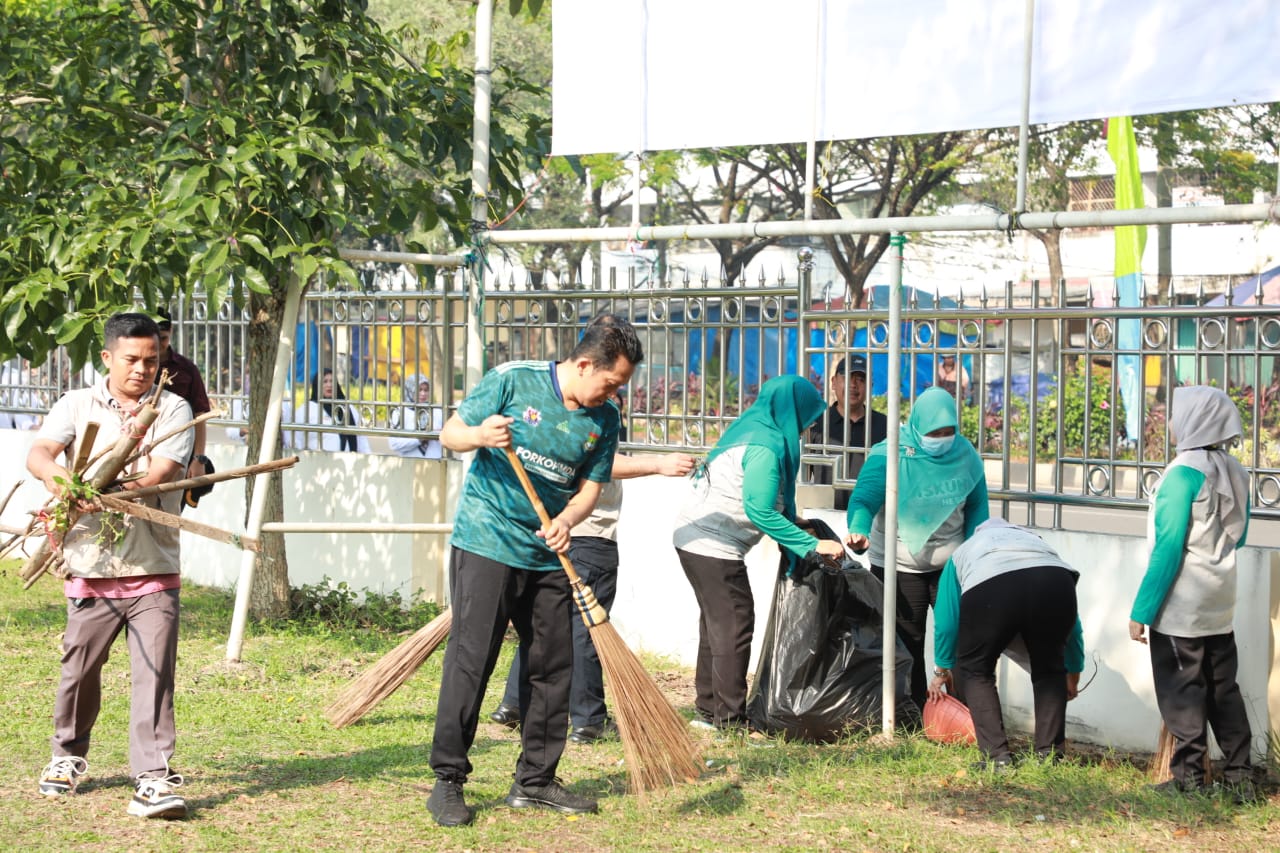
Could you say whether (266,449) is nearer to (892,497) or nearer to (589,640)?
(589,640)

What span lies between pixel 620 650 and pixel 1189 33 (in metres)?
3.00

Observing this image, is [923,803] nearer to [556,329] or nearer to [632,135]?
[632,135]

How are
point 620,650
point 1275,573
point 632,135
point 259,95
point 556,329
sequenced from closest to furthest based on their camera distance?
1. point 620,650
2. point 1275,573
3. point 632,135
4. point 259,95
5. point 556,329

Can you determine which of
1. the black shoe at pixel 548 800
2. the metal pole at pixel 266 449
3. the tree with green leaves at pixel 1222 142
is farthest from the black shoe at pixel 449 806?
the tree with green leaves at pixel 1222 142

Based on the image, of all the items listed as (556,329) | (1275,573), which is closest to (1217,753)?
(1275,573)

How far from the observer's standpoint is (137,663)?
186 inches

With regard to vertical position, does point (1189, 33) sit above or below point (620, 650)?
above

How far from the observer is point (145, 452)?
14.9ft

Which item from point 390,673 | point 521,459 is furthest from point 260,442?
point 521,459

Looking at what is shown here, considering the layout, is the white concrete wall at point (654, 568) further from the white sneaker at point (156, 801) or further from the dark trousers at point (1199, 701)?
the white sneaker at point (156, 801)

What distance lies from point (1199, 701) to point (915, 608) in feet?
4.61

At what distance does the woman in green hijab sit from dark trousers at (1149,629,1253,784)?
1419 mm

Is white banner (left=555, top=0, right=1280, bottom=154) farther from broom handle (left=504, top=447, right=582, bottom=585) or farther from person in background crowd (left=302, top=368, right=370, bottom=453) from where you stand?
person in background crowd (left=302, top=368, right=370, bottom=453)

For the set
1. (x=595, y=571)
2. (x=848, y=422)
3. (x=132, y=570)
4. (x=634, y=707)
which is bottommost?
(x=634, y=707)
